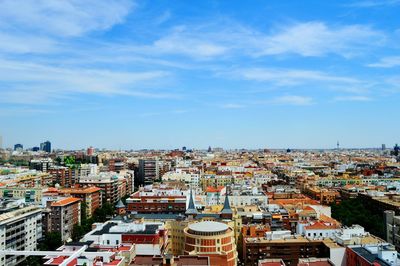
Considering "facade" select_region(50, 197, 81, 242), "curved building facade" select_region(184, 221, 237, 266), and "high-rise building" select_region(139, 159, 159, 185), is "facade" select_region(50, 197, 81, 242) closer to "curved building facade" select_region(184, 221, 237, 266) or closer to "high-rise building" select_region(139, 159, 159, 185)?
"curved building facade" select_region(184, 221, 237, 266)

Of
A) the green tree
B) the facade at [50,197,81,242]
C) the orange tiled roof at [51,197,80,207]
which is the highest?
the orange tiled roof at [51,197,80,207]

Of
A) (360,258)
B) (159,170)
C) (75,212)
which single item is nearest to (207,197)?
(75,212)

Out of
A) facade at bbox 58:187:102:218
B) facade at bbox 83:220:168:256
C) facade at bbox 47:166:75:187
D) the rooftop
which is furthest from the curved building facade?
facade at bbox 47:166:75:187

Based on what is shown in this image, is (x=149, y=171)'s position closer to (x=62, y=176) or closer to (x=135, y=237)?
(x=62, y=176)

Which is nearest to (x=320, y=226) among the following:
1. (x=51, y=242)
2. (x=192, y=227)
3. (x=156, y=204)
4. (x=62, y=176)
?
(x=192, y=227)

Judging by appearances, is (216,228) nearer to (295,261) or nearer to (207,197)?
(295,261)

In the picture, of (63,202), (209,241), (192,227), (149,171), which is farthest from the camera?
(149,171)

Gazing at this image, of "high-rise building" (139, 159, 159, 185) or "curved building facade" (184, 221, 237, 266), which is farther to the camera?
"high-rise building" (139, 159, 159, 185)
